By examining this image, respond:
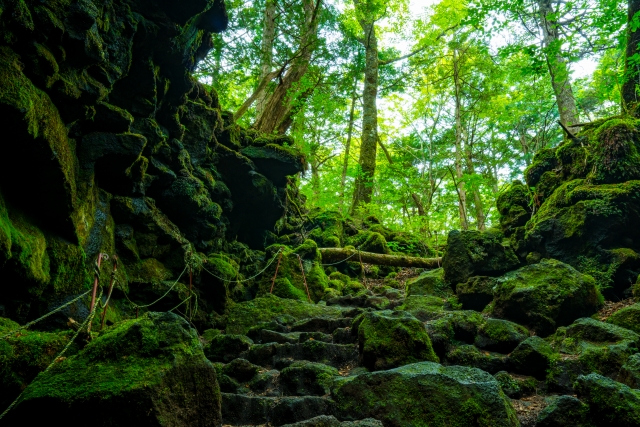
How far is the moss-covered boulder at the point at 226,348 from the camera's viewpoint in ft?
19.5

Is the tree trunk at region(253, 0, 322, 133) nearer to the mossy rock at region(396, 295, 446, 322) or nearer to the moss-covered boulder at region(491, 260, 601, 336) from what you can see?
the mossy rock at region(396, 295, 446, 322)

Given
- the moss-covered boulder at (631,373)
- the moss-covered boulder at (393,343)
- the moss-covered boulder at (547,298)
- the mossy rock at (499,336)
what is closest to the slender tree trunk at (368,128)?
the moss-covered boulder at (547,298)

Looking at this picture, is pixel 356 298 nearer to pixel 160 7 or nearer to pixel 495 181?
pixel 160 7

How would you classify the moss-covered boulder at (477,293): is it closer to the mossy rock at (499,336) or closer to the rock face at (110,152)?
the mossy rock at (499,336)

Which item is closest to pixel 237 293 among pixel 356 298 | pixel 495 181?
pixel 356 298

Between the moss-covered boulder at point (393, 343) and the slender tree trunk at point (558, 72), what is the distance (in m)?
9.17

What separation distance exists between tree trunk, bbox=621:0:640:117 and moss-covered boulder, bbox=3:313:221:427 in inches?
461

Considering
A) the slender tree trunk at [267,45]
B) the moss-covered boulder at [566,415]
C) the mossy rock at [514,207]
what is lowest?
the moss-covered boulder at [566,415]

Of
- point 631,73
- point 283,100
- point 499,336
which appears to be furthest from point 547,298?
point 283,100

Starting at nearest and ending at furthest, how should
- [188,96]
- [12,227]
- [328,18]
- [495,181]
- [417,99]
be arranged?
[12,227] → [188,96] → [328,18] → [495,181] → [417,99]

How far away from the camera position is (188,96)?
10.1 m

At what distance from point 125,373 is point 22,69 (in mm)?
4183

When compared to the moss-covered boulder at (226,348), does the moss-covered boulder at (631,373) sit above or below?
above

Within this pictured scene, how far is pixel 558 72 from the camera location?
454 inches
